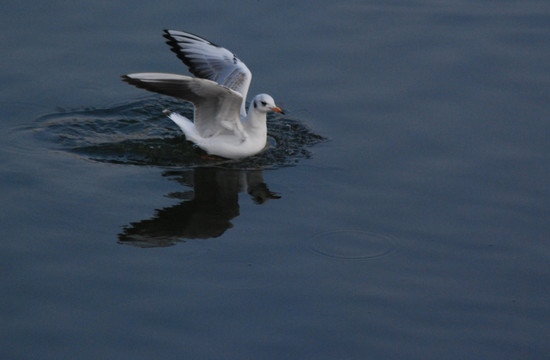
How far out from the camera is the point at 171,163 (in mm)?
9477

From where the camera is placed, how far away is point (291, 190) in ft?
28.6

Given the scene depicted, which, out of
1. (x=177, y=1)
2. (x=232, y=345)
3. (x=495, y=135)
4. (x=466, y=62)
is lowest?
(x=232, y=345)

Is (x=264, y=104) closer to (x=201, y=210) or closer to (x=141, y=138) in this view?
(x=141, y=138)

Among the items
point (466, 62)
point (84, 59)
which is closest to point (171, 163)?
point (84, 59)

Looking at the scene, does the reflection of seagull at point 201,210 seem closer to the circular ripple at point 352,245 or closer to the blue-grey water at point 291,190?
the blue-grey water at point 291,190

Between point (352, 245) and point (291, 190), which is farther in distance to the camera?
point (291, 190)

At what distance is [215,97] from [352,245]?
291 cm

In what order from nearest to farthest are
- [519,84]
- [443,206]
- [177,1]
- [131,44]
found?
[443,206]
[519,84]
[131,44]
[177,1]

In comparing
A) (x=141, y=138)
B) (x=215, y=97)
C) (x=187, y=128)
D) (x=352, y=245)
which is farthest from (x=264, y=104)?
(x=352, y=245)

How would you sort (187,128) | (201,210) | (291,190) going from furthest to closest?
(187,128)
(291,190)
(201,210)

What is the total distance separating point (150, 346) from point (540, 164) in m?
4.74

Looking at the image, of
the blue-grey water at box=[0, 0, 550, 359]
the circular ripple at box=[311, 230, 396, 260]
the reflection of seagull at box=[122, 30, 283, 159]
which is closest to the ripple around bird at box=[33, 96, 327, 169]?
the blue-grey water at box=[0, 0, 550, 359]

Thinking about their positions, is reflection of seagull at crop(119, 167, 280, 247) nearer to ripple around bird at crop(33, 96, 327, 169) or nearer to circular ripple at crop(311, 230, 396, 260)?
ripple around bird at crop(33, 96, 327, 169)

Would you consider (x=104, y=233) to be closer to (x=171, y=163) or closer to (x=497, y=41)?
(x=171, y=163)
